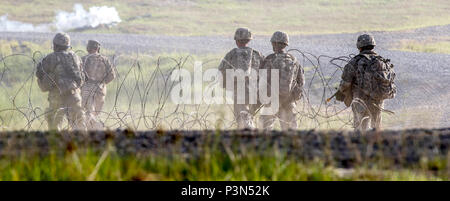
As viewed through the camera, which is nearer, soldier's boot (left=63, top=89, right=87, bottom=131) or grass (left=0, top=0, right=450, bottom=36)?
soldier's boot (left=63, top=89, right=87, bottom=131)

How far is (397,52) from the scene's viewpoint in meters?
27.4

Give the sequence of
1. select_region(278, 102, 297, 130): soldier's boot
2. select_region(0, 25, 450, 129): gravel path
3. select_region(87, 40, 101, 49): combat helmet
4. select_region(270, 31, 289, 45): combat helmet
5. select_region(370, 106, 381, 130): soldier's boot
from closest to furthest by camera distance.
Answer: select_region(370, 106, 381, 130): soldier's boot, select_region(270, 31, 289, 45): combat helmet, select_region(278, 102, 297, 130): soldier's boot, select_region(87, 40, 101, 49): combat helmet, select_region(0, 25, 450, 129): gravel path

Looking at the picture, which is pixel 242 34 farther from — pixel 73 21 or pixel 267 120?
pixel 73 21

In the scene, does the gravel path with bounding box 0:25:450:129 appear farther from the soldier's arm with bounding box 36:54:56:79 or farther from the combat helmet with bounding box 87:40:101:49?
the soldier's arm with bounding box 36:54:56:79

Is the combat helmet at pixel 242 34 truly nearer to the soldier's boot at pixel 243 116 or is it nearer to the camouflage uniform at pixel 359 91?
the soldier's boot at pixel 243 116

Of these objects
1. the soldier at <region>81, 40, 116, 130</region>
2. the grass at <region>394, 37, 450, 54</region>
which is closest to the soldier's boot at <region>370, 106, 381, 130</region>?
the soldier at <region>81, 40, 116, 130</region>

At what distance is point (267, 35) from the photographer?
126ft

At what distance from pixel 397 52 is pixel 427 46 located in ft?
12.5

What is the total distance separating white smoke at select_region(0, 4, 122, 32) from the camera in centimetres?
4194

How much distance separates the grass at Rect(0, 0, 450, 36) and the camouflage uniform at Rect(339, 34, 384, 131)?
2782 cm

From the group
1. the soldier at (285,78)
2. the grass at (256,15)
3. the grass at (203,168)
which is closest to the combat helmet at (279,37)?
the soldier at (285,78)

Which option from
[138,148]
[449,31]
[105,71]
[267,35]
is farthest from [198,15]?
[138,148]

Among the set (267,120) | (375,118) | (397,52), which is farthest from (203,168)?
(397,52)
